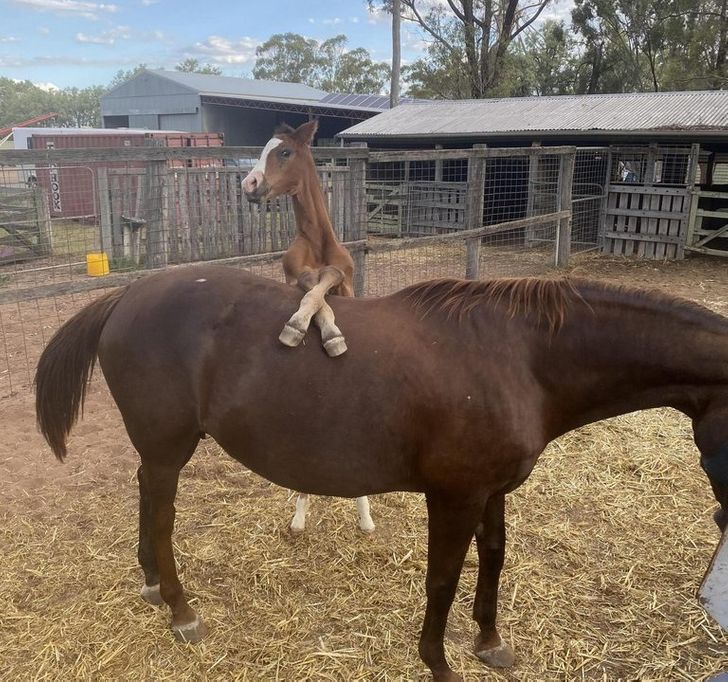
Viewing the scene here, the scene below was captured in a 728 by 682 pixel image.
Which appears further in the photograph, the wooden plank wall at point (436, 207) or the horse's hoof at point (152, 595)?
the wooden plank wall at point (436, 207)

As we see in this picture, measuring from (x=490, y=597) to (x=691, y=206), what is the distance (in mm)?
9803

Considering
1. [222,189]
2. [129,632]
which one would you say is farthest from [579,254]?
[129,632]

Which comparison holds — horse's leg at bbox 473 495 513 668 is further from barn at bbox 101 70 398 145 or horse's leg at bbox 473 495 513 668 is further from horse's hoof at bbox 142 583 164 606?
barn at bbox 101 70 398 145

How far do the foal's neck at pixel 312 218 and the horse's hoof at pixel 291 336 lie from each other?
1573 mm

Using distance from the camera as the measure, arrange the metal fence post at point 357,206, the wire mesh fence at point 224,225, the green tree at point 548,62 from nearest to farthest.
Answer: the wire mesh fence at point 224,225, the metal fence post at point 357,206, the green tree at point 548,62

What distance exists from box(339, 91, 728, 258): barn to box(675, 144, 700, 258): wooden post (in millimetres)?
16

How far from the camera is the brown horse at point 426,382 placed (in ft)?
6.55

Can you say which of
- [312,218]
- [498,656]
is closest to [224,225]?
[312,218]

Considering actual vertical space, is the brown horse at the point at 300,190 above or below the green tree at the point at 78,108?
below

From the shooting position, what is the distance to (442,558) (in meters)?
2.15

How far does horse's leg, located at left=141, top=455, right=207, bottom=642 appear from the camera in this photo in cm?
238

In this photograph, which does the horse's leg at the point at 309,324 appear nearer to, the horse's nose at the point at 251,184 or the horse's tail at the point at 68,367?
the horse's tail at the point at 68,367

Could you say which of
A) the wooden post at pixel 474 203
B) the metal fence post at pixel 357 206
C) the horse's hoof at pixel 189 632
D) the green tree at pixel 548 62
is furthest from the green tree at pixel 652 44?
the horse's hoof at pixel 189 632

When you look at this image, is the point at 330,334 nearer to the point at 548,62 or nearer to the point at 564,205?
the point at 564,205
